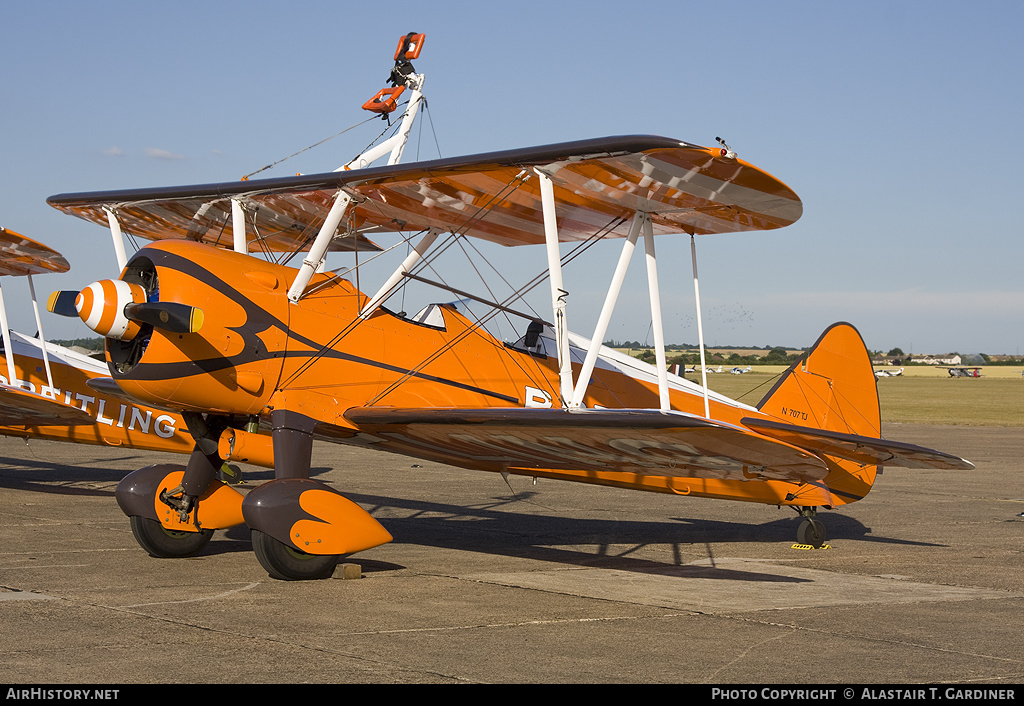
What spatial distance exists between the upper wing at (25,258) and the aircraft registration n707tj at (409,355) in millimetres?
3459

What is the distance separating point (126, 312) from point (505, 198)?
305 centimetres

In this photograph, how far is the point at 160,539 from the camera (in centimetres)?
853

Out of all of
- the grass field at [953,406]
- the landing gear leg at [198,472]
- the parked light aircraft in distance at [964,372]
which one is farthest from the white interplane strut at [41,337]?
the parked light aircraft in distance at [964,372]

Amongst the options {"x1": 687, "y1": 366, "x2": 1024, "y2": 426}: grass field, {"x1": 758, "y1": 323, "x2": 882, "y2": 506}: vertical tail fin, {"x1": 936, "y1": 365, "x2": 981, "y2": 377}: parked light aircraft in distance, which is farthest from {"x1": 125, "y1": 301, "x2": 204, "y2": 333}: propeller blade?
{"x1": 936, "y1": 365, "x2": 981, "y2": 377}: parked light aircraft in distance

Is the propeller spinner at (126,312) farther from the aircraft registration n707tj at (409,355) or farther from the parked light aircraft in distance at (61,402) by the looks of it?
the parked light aircraft in distance at (61,402)

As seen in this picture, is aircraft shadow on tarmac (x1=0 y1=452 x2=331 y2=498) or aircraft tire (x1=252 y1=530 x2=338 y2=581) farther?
aircraft shadow on tarmac (x1=0 y1=452 x2=331 y2=498)

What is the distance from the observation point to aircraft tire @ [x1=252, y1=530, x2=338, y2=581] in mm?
7359

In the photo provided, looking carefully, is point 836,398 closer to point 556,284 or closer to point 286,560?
point 556,284

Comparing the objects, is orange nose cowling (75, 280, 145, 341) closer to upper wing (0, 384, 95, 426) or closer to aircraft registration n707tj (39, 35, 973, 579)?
aircraft registration n707tj (39, 35, 973, 579)

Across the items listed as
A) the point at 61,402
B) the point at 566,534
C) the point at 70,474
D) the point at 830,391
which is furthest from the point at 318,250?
the point at 70,474

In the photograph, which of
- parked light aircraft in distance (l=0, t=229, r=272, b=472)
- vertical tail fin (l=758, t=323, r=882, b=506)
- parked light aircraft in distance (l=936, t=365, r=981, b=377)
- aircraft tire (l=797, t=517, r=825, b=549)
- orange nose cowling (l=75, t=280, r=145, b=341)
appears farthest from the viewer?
parked light aircraft in distance (l=936, t=365, r=981, b=377)
